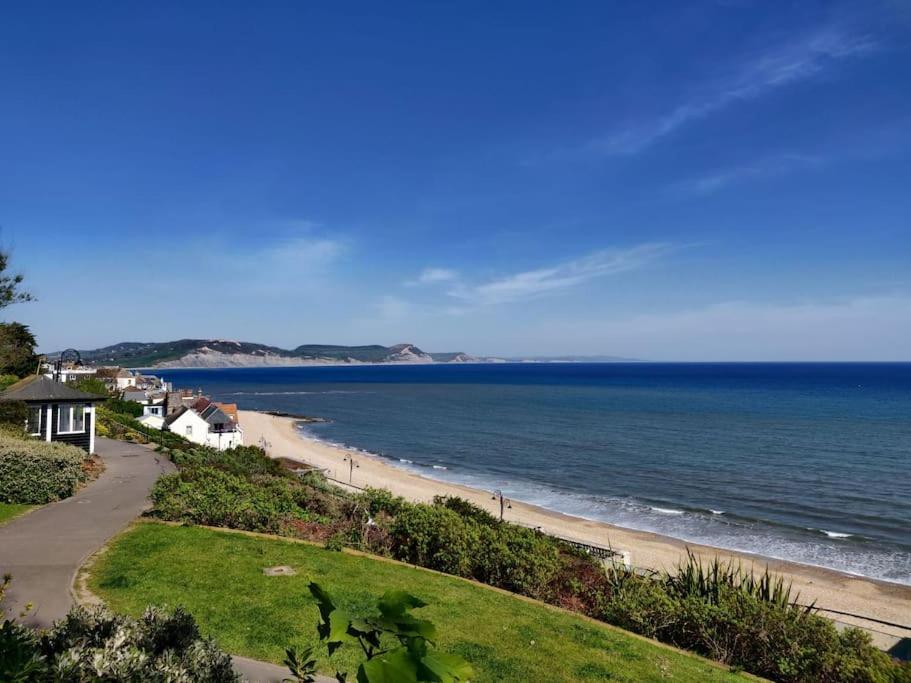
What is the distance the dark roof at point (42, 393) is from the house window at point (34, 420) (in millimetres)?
758

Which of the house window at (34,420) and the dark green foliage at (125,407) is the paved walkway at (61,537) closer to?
the house window at (34,420)

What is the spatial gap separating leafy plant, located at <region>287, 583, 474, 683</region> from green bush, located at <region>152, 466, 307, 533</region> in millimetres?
14025

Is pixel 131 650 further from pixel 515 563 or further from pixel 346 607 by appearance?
pixel 515 563

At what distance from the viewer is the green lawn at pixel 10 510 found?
1503cm

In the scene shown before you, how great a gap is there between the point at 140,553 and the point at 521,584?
8096mm

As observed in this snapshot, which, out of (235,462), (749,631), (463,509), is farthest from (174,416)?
(749,631)

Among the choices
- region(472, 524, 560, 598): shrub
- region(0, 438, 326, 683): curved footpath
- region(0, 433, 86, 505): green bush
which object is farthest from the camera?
region(0, 433, 86, 505): green bush

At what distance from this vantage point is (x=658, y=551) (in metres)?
26.2

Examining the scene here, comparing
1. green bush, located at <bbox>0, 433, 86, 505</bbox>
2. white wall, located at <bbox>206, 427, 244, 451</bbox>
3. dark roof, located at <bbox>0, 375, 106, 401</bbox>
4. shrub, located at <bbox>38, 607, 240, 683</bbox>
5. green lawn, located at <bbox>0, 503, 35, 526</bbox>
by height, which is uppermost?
dark roof, located at <bbox>0, 375, 106, 401</bbox>

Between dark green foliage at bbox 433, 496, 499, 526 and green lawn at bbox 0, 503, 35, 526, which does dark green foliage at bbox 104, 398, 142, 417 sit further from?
dark green foliage at bbox 433, 496, 499, 526

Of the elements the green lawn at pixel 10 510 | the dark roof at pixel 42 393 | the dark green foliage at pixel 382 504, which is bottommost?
the dark green foliage at pixel 382 504

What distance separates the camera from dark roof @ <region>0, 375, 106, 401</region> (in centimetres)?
2380

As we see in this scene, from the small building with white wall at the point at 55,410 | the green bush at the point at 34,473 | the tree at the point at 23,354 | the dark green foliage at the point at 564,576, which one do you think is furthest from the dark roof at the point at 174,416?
the dark green foliage at the point at 564,576

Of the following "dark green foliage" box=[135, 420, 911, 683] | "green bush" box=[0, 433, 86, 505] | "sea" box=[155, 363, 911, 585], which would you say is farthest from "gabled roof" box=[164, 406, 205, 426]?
"dark green foliage" box=[135, 420, 911, 683]
